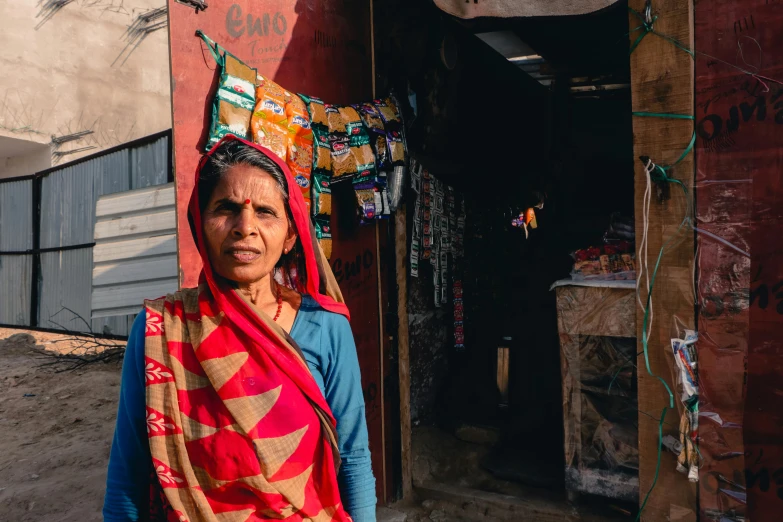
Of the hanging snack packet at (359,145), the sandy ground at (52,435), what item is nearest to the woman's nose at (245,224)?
the hanging snack packet at (359,145)

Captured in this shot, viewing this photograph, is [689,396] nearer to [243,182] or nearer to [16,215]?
[243,182]

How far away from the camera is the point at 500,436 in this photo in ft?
13.3

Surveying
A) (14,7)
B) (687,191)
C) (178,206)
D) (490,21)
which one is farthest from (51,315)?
(687,191)

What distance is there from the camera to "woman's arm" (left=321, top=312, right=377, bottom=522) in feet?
4.14

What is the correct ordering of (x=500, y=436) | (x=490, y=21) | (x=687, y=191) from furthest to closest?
(x=500, y=436) < (x=490, y=21) < (x=687, y=191)

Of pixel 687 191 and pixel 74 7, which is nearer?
pixel 687 191

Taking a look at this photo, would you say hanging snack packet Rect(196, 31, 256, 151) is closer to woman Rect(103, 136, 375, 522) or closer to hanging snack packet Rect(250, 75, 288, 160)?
hanging snack packet Rect(250, 75, 288, 160)

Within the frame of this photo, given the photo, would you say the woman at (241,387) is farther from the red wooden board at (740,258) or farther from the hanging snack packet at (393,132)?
the red wooden board at (740,258)

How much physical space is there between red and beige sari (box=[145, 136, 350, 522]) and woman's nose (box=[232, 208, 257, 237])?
0.11 meters

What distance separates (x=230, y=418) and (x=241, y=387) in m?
0.07

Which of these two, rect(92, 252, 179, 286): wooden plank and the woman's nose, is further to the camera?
rect(92, 252, 179, 286): wooden plank

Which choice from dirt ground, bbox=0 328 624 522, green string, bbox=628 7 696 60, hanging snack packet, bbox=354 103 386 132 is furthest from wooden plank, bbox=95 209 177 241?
green string, bbox=628 7 696 60

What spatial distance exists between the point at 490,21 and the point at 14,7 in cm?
986

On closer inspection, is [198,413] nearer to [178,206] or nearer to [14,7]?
[178,206]
